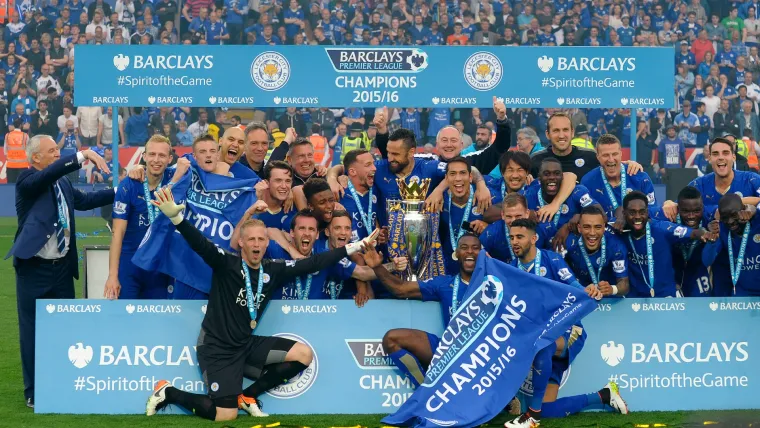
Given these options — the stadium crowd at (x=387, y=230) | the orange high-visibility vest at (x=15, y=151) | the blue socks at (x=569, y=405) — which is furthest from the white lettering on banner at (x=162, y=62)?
the blue socks at (x=569, y=405)

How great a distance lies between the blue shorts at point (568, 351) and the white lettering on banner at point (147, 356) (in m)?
2.39

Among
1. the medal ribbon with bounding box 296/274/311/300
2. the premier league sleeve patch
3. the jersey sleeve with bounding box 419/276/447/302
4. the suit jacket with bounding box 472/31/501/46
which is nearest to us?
the jersey sleeve with bounding box 419/276/447/302

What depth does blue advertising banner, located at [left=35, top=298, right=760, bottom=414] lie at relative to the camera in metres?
7.47

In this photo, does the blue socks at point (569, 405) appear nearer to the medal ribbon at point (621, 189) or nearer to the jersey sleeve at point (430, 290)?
the jersey sleeve at point (430, 290)

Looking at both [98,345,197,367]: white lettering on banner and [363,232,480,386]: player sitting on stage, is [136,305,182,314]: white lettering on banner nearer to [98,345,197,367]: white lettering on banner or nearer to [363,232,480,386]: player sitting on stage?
[98,345,197,367]: white lettering on banner

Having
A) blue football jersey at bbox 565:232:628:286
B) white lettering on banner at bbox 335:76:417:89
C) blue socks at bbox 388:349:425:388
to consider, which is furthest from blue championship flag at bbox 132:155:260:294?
white lettering on banner at bbox 335:76:417:89

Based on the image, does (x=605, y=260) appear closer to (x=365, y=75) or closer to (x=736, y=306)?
(x=736, y=306)

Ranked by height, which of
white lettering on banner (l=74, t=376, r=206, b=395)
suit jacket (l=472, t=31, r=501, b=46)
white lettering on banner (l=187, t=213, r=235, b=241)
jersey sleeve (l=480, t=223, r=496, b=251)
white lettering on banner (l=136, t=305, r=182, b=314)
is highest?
suit jacket (l=472, t=31, r=501, b=46)

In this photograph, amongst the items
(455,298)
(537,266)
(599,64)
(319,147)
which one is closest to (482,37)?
(319,147)

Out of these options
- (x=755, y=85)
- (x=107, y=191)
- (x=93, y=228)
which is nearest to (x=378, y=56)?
(x=93, y=228)

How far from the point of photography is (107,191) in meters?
8.59

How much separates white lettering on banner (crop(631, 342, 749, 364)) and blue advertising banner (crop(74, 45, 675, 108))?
30.6 ft

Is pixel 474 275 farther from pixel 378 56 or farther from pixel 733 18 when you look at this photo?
pixel 733 18

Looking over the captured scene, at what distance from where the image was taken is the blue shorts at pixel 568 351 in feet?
24.2
